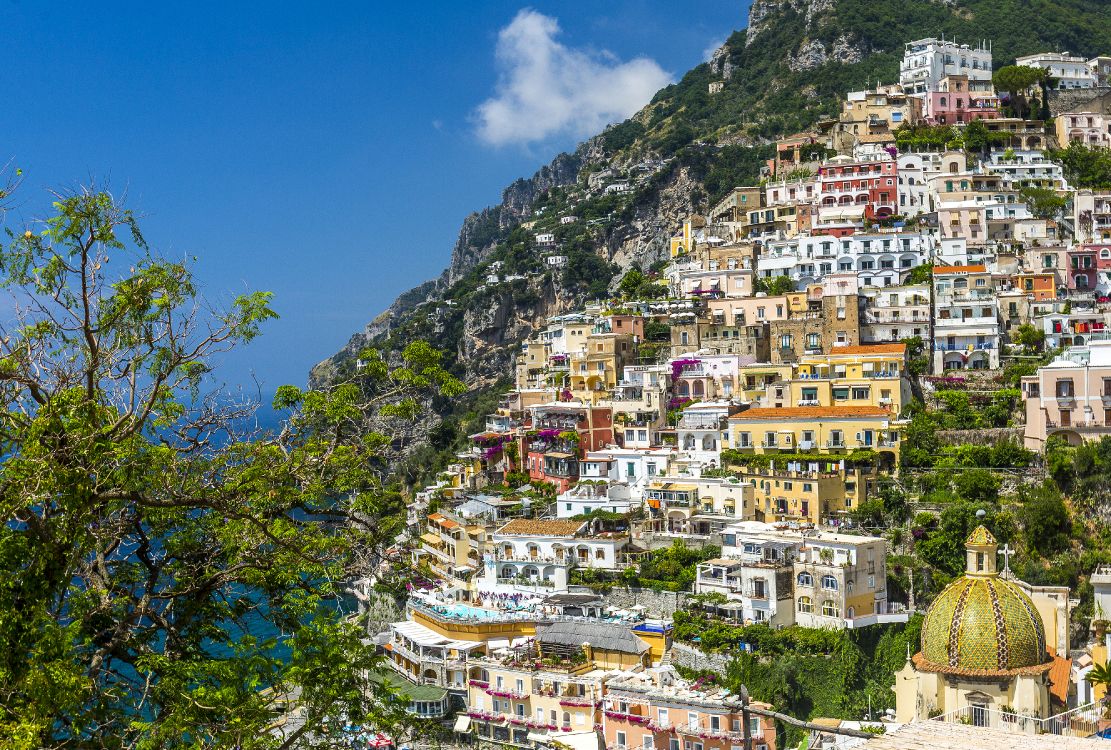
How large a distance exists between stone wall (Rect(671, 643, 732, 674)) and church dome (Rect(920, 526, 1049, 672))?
9370mm

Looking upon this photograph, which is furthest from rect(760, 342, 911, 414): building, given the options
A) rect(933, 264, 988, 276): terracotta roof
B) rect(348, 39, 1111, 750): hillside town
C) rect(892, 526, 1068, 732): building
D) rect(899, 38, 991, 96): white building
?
rect(899, 38, 991, 96): white building

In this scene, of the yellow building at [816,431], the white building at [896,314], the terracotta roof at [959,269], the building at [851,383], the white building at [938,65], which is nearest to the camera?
the yellow building at [816,431]

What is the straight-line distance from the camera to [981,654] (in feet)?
71.8

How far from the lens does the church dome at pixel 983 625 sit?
21.8m

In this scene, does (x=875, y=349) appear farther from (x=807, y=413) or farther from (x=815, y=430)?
(x=815, y=430)

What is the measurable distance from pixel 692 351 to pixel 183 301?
40021 mm

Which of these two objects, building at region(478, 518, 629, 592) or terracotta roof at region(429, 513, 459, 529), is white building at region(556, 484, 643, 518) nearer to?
building at region(478, 518, 629, 592)

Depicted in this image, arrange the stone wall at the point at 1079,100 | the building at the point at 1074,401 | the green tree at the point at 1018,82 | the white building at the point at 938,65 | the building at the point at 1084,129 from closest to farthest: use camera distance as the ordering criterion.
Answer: the building at the point at 1074,401
the building at the point at 1084,129
the stone wall at the point at 1079,100
the green tree at the point at 1018,82
the white building at the point at 938,65

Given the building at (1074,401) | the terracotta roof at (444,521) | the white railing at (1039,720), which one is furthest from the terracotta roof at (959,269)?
the white railing at (1039,720)

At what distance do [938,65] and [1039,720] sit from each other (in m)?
60.3

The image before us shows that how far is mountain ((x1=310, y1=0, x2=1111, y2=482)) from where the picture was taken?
85562 millimetres

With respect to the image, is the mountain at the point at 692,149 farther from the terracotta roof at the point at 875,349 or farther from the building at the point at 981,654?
the building at the point at 981,654

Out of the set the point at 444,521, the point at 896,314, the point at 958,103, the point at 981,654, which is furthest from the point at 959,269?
the point at 981,654

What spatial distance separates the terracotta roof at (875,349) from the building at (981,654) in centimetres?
2044
